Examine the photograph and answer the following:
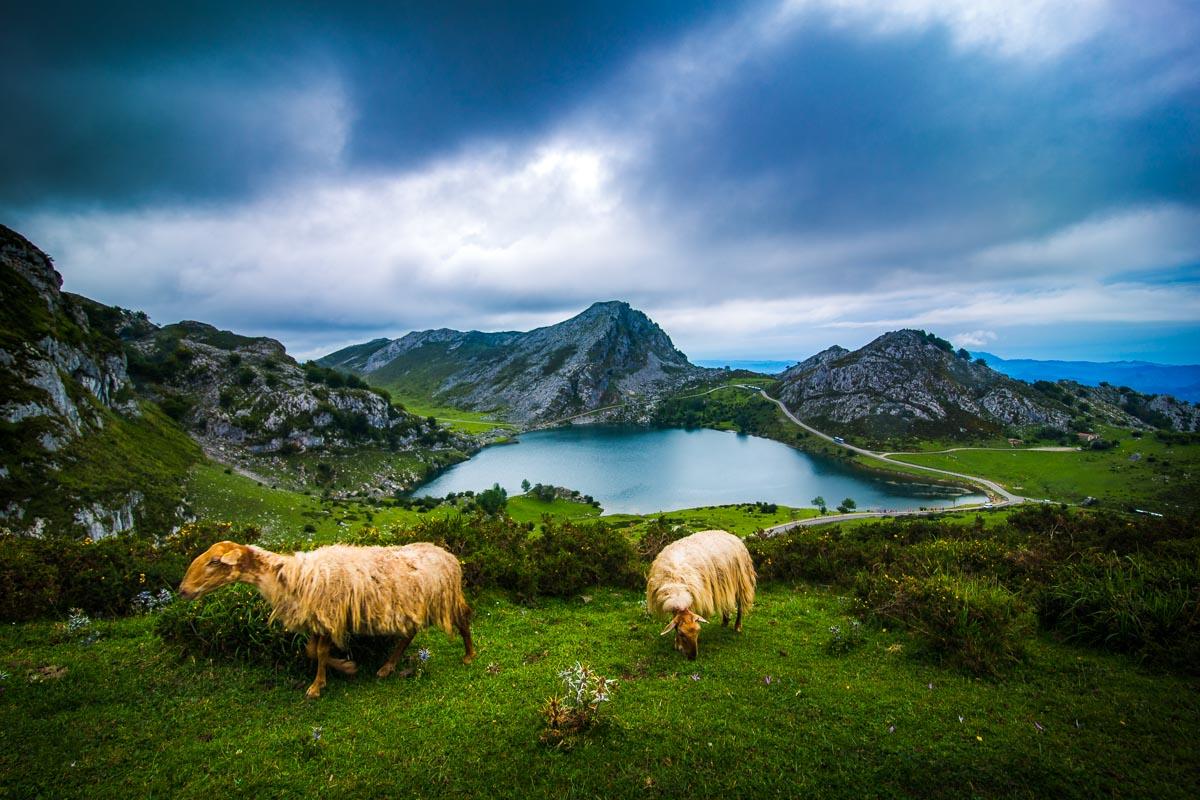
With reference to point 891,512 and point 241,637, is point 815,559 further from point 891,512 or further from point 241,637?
point 891,512

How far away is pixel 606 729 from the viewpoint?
6.95 metres

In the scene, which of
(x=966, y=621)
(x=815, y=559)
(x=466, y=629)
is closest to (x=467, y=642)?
(x=466, y=629)

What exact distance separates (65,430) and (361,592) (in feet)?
244

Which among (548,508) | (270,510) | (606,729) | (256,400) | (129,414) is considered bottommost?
(548,508)

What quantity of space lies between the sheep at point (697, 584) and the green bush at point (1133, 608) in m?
6.55

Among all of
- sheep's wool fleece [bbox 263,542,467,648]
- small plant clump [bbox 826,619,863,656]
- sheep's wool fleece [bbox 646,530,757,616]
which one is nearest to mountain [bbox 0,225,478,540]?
sheep's wool fleece [bbox 263,542,467,648]

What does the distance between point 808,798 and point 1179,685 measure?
7.11 meters

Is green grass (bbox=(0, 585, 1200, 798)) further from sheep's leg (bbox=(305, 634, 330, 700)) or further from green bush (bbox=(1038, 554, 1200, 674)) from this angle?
green bush (bbox=(1038, 554, 1200, 674))

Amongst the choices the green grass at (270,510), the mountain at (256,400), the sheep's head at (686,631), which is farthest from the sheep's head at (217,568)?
the mountain at (256,400)

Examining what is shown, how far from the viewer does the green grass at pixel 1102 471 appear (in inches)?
4040

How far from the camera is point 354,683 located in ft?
27.1

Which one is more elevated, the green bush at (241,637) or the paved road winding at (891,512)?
the green bush at (241,637)

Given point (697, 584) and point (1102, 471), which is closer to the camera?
point (697, 584)

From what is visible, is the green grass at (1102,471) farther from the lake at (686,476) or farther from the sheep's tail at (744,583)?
the sheep's tail at (744,583)
